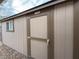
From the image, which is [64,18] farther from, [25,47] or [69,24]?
[25,47]

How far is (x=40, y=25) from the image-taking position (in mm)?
4336

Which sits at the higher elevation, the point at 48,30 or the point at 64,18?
the point at 64,18

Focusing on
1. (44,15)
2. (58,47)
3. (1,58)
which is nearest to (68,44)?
(58,47)

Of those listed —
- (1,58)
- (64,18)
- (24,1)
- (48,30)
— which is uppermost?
(24,1)

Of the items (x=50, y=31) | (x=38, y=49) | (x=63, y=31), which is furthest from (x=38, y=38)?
(x=63, y=31)

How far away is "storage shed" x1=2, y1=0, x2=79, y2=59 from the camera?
10.4ft

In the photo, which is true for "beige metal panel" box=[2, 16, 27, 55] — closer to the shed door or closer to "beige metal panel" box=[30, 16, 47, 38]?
the shed door

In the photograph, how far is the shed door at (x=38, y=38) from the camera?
4090 millimetres

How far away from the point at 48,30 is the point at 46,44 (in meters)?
0.57

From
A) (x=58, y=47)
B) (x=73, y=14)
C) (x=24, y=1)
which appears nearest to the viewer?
(x=73, y=14)

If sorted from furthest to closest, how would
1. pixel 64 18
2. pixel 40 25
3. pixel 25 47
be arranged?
pixel 25 47 → pixel 40 25 → pixel 64 18

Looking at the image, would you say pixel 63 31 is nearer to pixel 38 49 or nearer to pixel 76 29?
pixel 76 29

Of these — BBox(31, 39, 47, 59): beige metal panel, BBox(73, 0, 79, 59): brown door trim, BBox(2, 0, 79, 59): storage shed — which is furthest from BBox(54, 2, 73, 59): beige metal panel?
BBox(31, 39, 47, 59): beige metal panel

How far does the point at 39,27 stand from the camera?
440 cm
